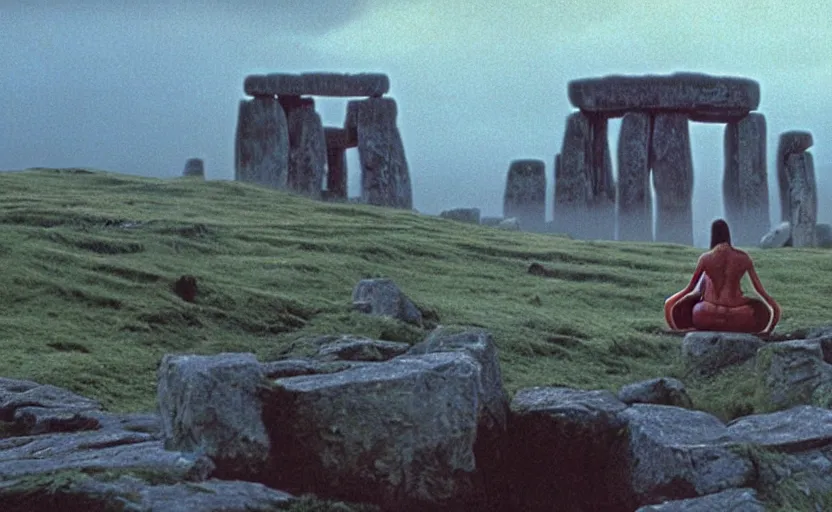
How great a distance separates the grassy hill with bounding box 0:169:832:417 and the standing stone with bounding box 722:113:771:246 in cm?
525

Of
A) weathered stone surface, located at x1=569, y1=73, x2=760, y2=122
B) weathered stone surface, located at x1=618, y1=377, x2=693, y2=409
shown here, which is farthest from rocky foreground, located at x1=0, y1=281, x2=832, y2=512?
weathered stone surface, located at x1=569, y1=73, x2=760, y2=122

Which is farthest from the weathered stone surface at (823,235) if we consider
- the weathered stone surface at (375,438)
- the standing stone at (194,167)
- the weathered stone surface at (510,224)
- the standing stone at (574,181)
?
the weathered stone surface at (375,438)

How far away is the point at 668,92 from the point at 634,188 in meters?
2.44

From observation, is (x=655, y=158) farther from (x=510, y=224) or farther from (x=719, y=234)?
(x=719, y=234)

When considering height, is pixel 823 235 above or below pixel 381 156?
below

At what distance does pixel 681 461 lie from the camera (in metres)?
8.75

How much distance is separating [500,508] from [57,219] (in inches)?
603

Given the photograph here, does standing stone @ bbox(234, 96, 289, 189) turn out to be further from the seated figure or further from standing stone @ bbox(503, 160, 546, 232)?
the seated figure

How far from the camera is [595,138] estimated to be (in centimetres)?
3491

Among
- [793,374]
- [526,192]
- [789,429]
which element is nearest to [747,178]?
[526,192]

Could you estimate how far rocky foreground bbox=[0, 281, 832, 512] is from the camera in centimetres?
779

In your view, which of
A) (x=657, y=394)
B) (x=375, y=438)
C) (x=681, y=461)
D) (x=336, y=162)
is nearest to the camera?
(x=375, y=438)

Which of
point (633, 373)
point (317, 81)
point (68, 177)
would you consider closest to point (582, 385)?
point (633, 373)

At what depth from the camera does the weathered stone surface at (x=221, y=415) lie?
8.05 m
